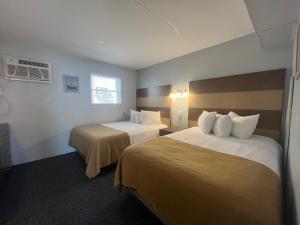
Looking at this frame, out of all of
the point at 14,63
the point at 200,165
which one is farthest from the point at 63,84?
the point at 200,165

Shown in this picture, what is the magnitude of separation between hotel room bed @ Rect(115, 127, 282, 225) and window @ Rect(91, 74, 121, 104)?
2.57 metres

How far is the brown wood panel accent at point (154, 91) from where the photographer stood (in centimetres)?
357

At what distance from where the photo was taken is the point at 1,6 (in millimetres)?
1559

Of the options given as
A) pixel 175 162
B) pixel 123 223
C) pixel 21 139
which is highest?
pixel 175 162

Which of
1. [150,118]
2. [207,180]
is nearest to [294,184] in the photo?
[207,180]

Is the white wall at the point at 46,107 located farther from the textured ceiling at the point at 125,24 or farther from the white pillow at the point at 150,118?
the white pillow at the point at 150,118

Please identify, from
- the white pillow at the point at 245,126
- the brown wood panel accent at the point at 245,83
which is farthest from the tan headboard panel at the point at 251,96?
the white pillow at the point at 245,126

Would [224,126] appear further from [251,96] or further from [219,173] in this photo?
[219,173]

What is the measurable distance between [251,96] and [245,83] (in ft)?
0.79

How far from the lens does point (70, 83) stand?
10.2ft

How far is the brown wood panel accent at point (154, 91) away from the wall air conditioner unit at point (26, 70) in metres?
2.39

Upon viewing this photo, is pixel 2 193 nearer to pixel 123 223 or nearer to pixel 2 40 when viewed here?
pixel 123 223

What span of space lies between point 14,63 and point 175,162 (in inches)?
129

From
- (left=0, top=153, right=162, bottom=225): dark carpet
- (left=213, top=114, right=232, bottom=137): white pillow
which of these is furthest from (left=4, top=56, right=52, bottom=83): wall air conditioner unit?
(left=213, top=114, right=232, bottom=137): white pillow
